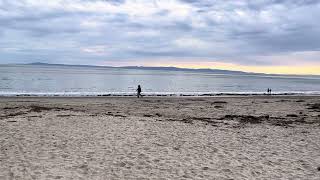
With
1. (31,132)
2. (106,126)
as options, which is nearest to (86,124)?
(106,126)

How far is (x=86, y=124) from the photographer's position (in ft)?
47.8

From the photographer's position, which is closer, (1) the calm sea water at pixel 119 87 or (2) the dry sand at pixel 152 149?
(2) the dry sand at pixel 152 149

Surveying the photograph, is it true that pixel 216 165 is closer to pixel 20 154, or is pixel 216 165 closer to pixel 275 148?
pixel 275 148

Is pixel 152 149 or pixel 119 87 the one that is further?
pixel 119 87

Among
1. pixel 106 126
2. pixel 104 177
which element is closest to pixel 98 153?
pixel 104 177

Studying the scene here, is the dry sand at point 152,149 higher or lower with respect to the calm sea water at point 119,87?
lower

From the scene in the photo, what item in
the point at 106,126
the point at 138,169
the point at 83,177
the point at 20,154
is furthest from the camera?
the point at 106,126

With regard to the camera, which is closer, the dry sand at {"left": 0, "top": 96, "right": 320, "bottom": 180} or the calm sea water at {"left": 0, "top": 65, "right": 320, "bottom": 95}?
the dry sand at {"left": 0, "top": 96, "right": 320, "bottom": 180}

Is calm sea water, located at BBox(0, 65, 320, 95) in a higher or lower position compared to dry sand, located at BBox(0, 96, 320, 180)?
higher

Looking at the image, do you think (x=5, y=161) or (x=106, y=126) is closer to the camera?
(x=5, y=161)

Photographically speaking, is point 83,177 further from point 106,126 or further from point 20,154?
point 106,126

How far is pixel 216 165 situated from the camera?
880 cm

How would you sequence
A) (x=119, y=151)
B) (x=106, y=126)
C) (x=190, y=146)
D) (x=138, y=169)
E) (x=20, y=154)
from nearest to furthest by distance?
(x=138, y=169), (x=20, y=154), (x=119, y=151), (x=190, y=146), (x=106, y=126)

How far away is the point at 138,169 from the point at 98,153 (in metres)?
1.85
